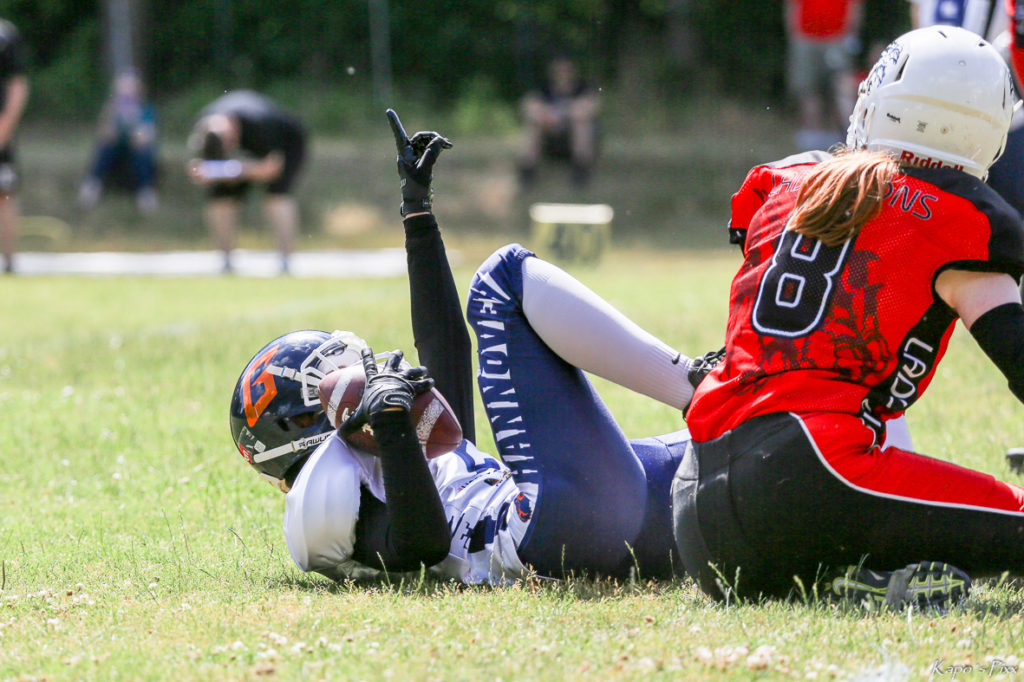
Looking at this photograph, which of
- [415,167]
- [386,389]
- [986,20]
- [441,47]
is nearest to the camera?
[386,389]

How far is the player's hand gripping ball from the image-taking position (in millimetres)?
3875

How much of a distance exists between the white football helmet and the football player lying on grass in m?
0.97

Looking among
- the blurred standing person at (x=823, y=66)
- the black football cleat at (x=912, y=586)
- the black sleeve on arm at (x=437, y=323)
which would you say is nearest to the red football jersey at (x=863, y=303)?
the black football cleat at (x=912, y=586)

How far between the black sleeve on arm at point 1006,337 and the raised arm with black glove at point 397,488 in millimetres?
1487

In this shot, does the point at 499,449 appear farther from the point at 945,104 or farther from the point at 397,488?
the point at 945,104

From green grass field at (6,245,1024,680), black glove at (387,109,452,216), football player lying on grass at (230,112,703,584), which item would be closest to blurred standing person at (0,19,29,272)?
green grass field at (6,245,1024,680)

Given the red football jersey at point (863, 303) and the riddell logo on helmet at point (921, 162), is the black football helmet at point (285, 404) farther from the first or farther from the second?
the riddell logo on helmet at point (921, 162)

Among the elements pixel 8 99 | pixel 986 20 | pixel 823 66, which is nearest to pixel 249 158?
pixel 8 99

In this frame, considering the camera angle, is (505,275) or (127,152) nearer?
(505,275)

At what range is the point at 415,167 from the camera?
14.9ft

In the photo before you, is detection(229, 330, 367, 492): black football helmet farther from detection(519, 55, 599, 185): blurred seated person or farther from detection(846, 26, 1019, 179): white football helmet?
detection(519, 55, 599, 185): blurred seated person

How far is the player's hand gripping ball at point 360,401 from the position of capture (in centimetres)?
388

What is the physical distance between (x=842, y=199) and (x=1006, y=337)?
0.51 meters

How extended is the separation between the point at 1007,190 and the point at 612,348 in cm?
269
